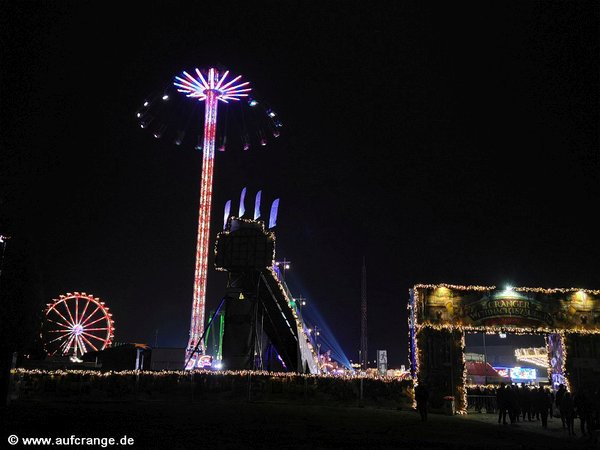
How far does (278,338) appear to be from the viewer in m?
36.2

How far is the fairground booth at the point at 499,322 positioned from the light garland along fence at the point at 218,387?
7.63 feet

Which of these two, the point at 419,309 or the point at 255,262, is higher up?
the point at 255,262

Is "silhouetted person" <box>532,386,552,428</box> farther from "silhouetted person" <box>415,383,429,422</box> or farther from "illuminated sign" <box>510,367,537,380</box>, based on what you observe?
"illuminated sign" <box>510,367,537,380</box>

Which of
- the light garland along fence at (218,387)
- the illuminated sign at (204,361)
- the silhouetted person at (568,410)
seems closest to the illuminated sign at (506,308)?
the light garland along fence at (218,387)

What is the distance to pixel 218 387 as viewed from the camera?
82.8 ft

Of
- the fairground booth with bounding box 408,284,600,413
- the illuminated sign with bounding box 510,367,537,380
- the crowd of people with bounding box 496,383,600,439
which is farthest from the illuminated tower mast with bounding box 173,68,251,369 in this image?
the illuminated sign with bounding box 510,367,537,380

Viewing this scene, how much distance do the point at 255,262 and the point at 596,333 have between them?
20.0 meters

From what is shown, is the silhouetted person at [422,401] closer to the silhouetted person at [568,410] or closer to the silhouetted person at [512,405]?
the silhouetted person at [512,405]

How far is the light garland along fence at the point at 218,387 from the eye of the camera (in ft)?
80.4

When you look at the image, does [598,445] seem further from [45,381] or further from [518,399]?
[45,381]

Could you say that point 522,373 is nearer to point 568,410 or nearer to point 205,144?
point 205,144

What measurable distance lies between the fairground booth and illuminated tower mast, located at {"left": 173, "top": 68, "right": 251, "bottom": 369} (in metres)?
19.9

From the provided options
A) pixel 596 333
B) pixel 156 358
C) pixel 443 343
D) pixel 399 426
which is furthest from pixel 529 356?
pixel 399 426

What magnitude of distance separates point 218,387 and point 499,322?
15.2 metres
